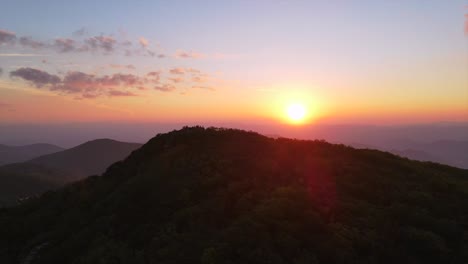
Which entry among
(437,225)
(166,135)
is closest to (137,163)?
(166,135)

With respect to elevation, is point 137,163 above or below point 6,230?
above

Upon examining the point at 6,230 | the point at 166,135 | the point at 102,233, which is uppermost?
the point at 166,135

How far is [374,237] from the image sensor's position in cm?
1295

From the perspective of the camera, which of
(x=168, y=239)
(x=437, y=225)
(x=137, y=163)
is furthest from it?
(x=137, y=163)

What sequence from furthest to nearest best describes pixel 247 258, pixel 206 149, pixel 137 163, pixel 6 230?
pixel 137 163 < pixel 206 149 < pixel 6 230 < pixel 247 258

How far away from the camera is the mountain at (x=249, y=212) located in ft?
40.3

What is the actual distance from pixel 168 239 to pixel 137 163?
13.2 metres

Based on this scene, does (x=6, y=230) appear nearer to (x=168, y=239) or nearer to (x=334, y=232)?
(x=168, y=239)

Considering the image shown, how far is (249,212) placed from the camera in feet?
46.3

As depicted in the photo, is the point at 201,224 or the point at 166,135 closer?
the point at 201,224

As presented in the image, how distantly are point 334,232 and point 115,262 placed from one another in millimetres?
8146

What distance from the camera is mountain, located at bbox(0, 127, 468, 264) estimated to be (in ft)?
40.3

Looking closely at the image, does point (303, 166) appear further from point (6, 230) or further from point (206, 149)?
point (6, 230)

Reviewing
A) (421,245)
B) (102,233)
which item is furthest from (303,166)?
(102,233)
